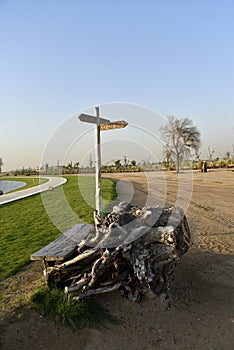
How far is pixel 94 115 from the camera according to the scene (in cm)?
597

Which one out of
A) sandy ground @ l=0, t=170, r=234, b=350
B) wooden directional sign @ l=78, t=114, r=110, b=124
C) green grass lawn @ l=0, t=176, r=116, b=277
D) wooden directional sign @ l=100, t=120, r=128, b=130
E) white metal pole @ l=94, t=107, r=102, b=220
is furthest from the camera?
white metal pole @ l=94, t=107, r=102, b=220

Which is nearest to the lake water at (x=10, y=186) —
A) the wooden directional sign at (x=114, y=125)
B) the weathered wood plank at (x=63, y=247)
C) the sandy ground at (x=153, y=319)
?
the wooden directional sign at (x=114, y=125)

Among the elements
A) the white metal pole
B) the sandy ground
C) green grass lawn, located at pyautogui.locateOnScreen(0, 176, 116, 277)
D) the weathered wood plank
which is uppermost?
the white metal pole

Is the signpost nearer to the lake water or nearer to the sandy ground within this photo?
the sandy ground

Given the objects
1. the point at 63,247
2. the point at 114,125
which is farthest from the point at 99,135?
the point at 63,247

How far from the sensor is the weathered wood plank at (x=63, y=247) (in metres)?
3.94

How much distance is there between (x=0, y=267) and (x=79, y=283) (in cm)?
190

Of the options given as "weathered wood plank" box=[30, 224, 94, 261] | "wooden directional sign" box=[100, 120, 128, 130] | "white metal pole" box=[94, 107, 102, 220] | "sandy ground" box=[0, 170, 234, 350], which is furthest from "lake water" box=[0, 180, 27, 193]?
"sandy ground" box=[0, 170, 234, 350]

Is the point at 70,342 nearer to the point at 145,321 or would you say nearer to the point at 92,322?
the point at 92,322

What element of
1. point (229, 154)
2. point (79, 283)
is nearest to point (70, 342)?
point (79, 283)

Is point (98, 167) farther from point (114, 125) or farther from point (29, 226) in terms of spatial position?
point (29, 226)

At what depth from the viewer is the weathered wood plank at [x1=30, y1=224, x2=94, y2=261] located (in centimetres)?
394

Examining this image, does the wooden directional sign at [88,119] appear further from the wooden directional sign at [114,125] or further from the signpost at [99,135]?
the wooden directional sign at [114,125]

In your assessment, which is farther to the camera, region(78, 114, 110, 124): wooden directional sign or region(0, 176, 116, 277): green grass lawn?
region(78, 114, 110, 124): wooden directional sign
